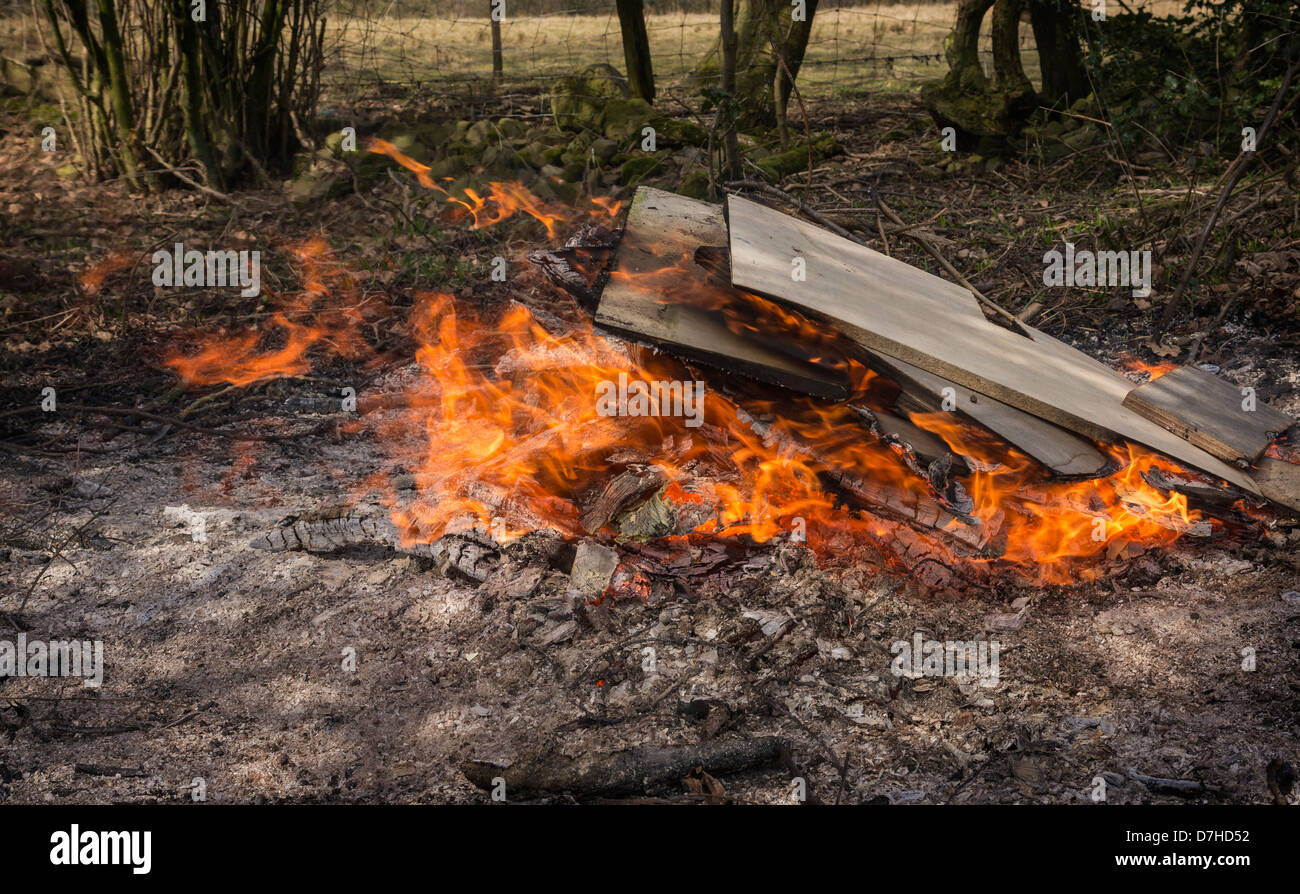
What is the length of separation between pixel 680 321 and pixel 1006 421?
1.37m

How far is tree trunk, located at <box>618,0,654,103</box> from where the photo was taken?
1018cm

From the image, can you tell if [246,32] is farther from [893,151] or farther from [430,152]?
[893,151]

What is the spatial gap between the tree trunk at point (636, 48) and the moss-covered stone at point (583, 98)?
0.56m

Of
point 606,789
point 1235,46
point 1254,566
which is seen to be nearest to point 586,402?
point 606,789

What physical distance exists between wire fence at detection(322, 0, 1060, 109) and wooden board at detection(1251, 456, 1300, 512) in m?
8.61

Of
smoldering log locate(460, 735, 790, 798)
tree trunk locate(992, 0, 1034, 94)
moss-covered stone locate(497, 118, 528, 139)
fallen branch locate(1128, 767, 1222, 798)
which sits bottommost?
smoldering log locate(460, 735, 790, 798)

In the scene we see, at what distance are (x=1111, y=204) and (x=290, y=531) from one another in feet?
21.7

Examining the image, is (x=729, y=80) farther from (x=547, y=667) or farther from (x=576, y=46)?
(x=576, y=46)

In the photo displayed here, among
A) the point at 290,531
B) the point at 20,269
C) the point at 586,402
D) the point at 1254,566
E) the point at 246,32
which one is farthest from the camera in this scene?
the point at 246,32

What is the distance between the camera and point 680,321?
387cm

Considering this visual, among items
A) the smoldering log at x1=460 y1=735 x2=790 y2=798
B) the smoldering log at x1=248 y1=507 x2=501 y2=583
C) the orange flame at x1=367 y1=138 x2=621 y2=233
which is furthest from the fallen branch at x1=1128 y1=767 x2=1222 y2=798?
the orange flame at x1=367 y1=138 x2=621 y2=233

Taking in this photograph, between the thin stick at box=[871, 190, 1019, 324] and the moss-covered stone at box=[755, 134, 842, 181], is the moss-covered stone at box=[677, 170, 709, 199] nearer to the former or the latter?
the moss-covered stone at box=[755, 134, 842, 181]

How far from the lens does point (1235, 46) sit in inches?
305

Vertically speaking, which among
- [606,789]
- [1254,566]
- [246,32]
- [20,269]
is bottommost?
[606,789]
